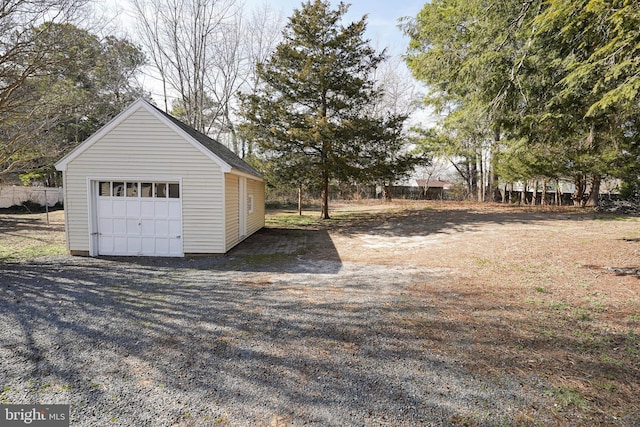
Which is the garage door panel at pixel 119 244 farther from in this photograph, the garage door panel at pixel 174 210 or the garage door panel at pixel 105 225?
the garage door panel at pixel 174 210

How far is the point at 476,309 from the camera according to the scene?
179 inches

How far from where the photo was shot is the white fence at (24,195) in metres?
19.2

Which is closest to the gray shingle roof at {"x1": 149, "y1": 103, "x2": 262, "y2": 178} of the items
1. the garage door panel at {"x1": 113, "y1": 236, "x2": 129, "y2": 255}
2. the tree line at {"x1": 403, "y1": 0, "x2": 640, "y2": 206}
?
the garage door panel at {"x1": 113, "y1": 236, "x2": 129, "y2": 255}

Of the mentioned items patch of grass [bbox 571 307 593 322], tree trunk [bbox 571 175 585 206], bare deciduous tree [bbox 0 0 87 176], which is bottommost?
patch of grass [bbox 571 307 593 322]

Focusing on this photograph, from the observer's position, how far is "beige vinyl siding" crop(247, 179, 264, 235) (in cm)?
1219

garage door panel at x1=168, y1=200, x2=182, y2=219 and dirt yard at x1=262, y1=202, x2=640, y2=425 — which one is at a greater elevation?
garage door panel at x1=168, y1=200, x2=182, y2=219

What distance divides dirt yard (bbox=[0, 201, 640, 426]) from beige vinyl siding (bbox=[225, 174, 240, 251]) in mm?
410

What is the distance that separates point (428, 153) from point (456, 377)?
17.1m

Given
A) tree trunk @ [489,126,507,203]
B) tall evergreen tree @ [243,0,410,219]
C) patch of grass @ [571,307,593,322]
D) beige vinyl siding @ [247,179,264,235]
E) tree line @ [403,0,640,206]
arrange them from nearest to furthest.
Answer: patch of grass @ [571,307,593,322] < tree line @ [403,0,640,206] < beige vinyl siding @ [247,179,264,235] < tall evergreen tree @ [243,0,410,219] < tree trunk @ [489,126,507,203]

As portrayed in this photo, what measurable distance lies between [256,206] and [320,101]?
643 cm

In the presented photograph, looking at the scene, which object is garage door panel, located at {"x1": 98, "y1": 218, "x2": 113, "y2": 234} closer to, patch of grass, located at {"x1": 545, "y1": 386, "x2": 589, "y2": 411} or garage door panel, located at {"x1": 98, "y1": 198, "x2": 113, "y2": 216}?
garage door panel, located at {"x1": 98, "y1": 198, "x2": 113, "y2": 216}

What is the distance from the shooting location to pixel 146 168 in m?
8.20

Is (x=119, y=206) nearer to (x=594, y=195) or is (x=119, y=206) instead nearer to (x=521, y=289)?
(x=521, y=289)

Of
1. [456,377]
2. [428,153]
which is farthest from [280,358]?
[428,153]
